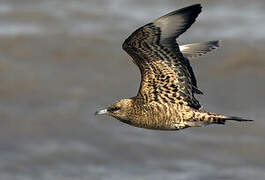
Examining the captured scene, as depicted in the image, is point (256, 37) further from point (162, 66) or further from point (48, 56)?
point (162, 66)

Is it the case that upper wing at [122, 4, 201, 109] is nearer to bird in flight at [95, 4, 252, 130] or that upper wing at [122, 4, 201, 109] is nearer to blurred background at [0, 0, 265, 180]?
bird in flight at [95, 4, 252, 130]

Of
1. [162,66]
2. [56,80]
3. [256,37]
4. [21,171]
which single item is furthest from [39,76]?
[162,66]

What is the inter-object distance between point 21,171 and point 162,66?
289 inches

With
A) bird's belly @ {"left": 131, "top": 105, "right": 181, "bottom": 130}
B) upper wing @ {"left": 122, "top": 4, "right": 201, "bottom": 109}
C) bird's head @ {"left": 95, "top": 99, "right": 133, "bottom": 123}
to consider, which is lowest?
bird's belly @ {"left": 131, "top": 105, "right": 181, "bottom": 130}

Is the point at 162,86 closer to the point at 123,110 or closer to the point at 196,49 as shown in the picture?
the point at 123,110

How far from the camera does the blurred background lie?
16.9m

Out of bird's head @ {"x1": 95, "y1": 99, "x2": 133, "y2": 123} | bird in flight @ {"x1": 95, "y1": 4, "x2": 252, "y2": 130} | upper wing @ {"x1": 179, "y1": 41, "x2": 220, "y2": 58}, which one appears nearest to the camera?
bird in flight @ {"x1": 95, "y1": 4, "x2": 252, "y2": 130}

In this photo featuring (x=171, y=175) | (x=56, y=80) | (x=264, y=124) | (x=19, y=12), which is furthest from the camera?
(x=19, y=12)

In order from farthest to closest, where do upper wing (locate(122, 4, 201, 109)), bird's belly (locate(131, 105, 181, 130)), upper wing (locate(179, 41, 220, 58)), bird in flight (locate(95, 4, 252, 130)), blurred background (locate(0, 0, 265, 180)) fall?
blurred background (locate(0, 0, 265, 180)), upper wing (locate(179, 41, 220, 58)), bird's belly (locate(131, 105, 181, 130)), bird in flight (locate(95, 4, 252, 130)), upper wing (locate(122, 4, 201, 109))

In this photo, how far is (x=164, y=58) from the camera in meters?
9.74

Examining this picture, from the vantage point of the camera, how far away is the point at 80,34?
65.6ft

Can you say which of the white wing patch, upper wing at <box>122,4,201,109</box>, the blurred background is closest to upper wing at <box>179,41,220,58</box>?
the white wing patch

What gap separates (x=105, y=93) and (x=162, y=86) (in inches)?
332

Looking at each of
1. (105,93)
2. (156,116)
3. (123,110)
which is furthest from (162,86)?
(105,93)
